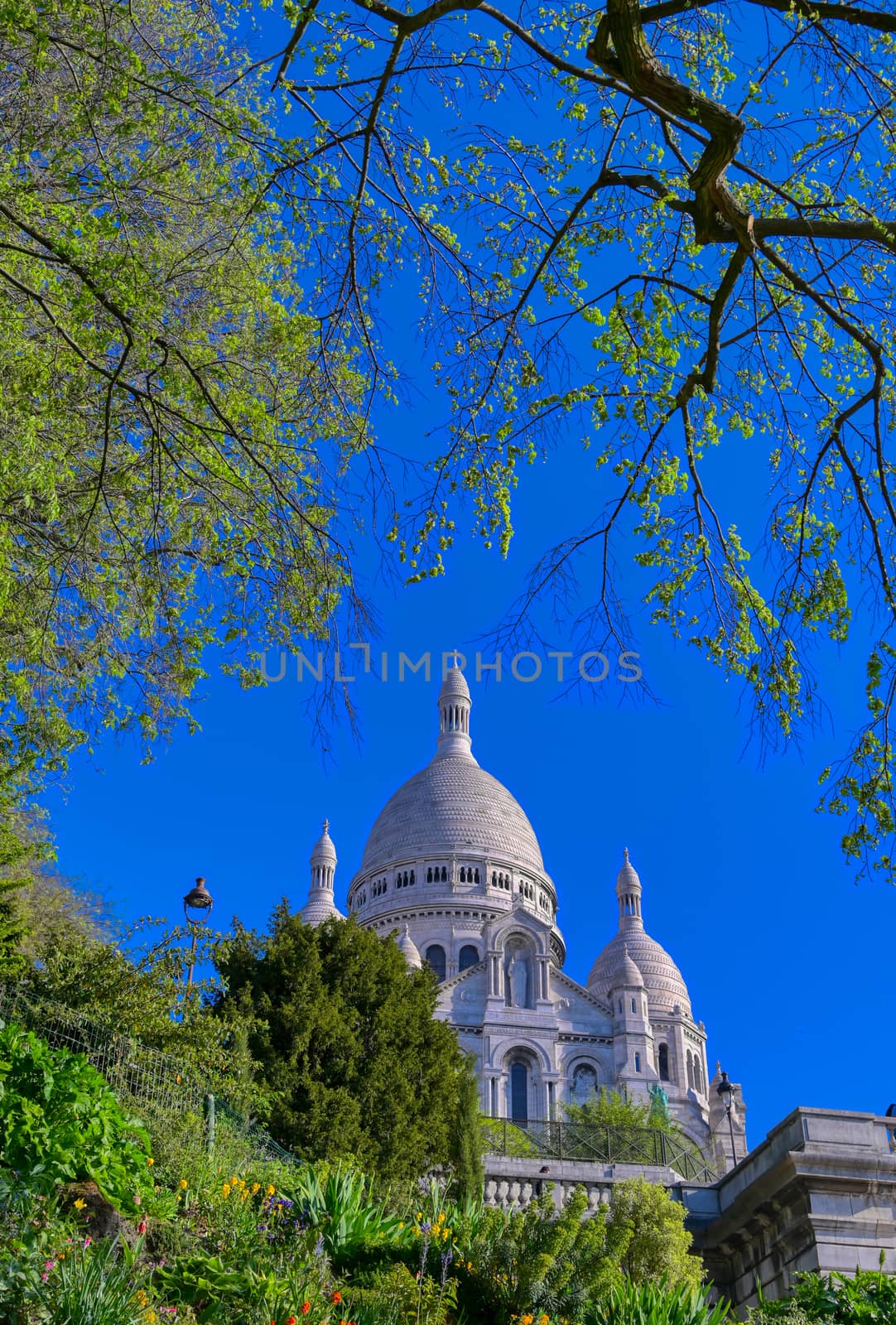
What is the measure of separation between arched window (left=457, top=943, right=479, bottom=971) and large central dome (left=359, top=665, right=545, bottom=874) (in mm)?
7684

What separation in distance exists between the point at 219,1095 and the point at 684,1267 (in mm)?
5505

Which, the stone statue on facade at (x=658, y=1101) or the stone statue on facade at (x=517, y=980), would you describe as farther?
the stone statue on facade at (x=517, y=980)

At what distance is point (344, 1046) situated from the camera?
19516 mm

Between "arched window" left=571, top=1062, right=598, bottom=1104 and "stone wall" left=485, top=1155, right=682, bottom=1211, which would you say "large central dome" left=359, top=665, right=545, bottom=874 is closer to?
"arched window" left=571, top=1062, right=598, bottom=1104

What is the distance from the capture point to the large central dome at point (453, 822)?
8181 cm

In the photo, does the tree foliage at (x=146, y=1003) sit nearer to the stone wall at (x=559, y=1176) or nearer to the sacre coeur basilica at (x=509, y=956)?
the stone wall at (x=559, y=1176)

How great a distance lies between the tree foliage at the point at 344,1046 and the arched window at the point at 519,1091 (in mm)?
40845

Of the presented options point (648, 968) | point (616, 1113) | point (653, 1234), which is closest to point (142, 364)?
point (653, 1234)

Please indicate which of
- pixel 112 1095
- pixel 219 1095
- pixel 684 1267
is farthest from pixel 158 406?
pixel 684 1267

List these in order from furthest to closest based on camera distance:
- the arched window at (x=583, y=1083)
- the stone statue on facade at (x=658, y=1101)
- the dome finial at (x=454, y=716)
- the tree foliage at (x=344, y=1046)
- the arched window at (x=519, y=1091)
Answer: the dome finial at (x=454, y=716) < the arched window at (x=583, y=1083) < the arched window at (x=519, y=1091) < the stone statue on facade at (x=658, y=1101) < the tree foliage at (x=344, y=1046)

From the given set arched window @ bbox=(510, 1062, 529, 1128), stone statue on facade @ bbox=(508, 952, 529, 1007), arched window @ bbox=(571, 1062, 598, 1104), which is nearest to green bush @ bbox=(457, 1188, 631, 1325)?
arched window @ bbox=(510, 1062, 529, 1128)

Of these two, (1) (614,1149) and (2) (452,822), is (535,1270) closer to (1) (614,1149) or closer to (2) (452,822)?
(1) (614,1149)

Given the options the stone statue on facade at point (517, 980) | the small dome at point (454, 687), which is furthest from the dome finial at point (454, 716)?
the stone statue on facade at point (517, 980)

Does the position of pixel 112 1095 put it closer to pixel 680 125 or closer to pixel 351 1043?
pixel 680 125
